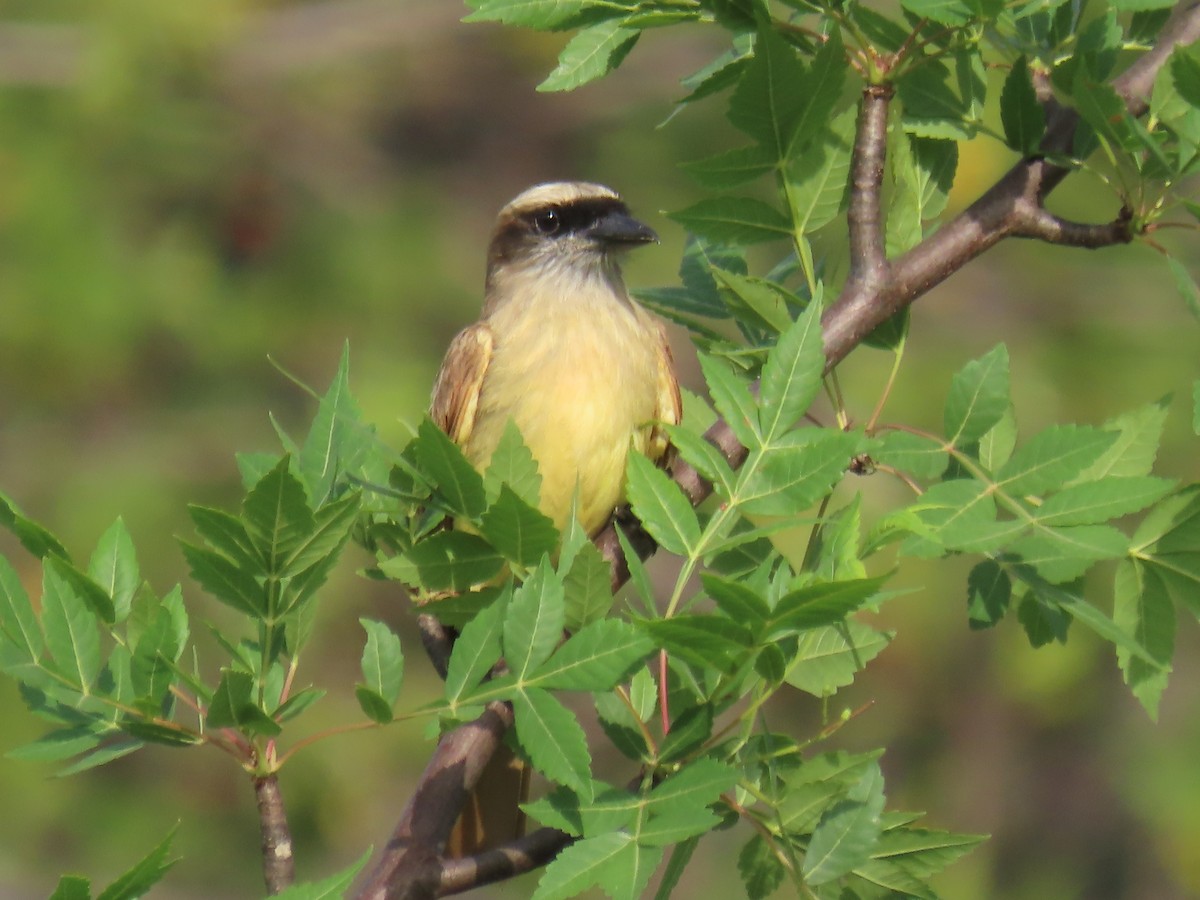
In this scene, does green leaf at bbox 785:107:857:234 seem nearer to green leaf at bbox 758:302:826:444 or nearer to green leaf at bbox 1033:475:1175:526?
green leaf at bbox 758:302:826:444

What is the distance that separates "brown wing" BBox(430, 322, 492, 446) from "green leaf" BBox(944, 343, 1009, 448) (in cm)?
171

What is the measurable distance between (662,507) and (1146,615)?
0.68 metres

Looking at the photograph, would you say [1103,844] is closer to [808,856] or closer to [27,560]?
[27,560]

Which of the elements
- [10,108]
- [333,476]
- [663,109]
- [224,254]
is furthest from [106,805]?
[333,476]

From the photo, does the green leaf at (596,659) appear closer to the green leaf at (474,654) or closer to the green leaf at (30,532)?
the green leaf at (474,654)

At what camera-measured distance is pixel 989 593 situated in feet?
7.01

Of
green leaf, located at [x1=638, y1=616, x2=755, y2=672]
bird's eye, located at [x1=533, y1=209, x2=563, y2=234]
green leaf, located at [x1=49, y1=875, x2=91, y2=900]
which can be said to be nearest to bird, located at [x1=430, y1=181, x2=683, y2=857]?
bird's eye, located at [x1=533, y1=209, x2=563, y2=234]

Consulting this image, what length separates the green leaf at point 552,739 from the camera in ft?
5.64

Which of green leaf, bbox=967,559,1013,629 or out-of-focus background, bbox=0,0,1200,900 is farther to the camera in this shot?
out-of-focus background, bbox=0,0,1200,900

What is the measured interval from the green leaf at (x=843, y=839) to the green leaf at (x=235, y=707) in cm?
64

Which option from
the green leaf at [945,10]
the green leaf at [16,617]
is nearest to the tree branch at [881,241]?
the green leaf at [945,10]

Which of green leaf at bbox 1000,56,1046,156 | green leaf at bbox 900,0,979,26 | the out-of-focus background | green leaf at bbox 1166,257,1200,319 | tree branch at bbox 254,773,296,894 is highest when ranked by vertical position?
green leaf at bbox 900,0,979,26

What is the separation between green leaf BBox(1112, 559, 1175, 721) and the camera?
2.04 m

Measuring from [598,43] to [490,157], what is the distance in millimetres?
6963
